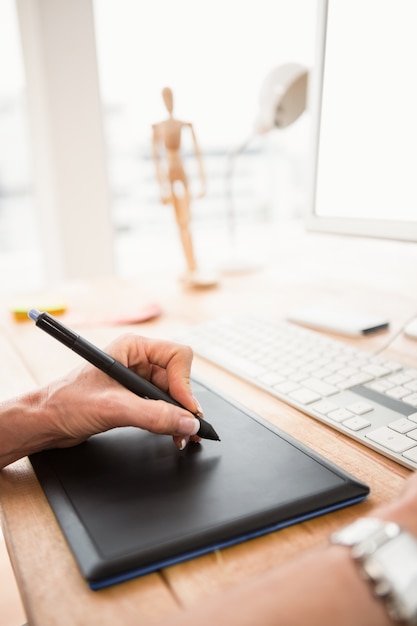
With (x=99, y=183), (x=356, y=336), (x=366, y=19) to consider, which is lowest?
(x=356, y=336)

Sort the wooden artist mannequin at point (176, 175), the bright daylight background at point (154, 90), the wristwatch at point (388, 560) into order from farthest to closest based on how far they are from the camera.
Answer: the bright daylight background at point (154, 90) < the wooden artist mannequin at point (176, 175) < the wristwatch at point (388, 560)

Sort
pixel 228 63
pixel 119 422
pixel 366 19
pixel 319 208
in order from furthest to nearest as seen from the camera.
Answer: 1. pixel 228 63
2. pixel 319 208
3. pixel 366 19
4. pixel 119 422

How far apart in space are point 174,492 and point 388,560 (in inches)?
6.6

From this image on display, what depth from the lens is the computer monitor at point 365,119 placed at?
67 centimetres

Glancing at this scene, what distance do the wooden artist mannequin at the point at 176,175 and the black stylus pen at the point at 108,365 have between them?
0.66 meters

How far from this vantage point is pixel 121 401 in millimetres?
444

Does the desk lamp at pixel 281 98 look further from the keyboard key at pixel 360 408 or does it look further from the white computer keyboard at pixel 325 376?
the keyboard key at pixel 360 408

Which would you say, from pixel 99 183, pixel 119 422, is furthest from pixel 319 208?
pixel 99 183

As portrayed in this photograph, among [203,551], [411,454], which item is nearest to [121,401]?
[203,551]

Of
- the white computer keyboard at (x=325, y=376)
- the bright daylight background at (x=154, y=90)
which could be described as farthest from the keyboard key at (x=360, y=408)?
the bright daylight background at (x=154, y=90)

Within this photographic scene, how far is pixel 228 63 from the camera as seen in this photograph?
2.18m

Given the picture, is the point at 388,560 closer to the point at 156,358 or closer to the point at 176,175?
the point at 156,358

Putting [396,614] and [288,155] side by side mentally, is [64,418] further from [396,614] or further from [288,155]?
[288,155]

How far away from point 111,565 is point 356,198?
25.0 inches
